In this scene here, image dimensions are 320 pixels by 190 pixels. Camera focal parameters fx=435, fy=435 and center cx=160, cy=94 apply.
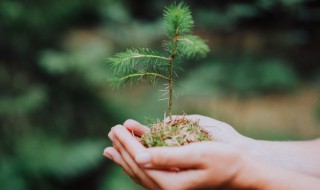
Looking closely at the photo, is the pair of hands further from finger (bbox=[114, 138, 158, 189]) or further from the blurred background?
the blurred background

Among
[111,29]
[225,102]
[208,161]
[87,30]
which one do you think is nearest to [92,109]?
[111,29]

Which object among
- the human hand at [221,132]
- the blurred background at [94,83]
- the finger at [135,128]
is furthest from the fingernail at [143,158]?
the blurred background at [94,83]

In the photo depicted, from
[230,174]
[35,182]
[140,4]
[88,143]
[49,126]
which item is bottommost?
[230,174]

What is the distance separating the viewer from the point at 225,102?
3553 millimetres

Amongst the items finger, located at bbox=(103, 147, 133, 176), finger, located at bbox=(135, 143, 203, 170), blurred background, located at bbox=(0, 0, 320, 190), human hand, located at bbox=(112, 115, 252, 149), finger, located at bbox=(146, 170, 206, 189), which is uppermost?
blurred background, located at bbox=(0, 0, 320, 190)

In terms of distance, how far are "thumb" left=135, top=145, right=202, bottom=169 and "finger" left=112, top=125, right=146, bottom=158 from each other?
38mm

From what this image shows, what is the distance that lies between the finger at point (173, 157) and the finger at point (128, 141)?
4 centimetres

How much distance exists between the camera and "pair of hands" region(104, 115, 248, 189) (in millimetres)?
964

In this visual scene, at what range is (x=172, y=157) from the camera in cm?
96

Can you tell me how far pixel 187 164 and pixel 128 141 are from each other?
17 cm

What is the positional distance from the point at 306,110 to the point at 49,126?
2.49m

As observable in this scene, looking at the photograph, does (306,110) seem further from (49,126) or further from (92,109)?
(49,126)

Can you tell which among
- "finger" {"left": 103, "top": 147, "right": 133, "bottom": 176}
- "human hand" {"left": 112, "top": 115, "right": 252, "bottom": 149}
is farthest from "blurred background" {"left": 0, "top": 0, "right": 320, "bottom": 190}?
"finger" {"left": 103, "top": 147, "right": 133, "bottom": 176}

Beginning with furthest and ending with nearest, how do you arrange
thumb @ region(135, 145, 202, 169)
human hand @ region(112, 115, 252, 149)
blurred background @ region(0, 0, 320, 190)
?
1. blurred background @ region(0, 0, 320, 190)
2. human hand @ region(112, 115, 252, 149)
3. thumb @ region(135, 145, 202, 169)
